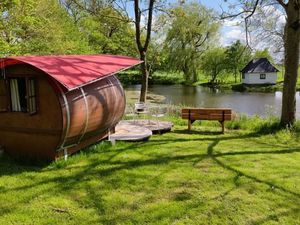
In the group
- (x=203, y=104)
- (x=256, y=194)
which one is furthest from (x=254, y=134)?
(x=203, y=104)

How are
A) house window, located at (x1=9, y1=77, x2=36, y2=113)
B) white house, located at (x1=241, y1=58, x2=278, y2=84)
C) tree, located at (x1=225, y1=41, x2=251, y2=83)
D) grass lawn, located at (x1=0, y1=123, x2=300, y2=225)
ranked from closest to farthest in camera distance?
grass lawn, located at (x1=0, y1=123, x2=300, y2=225), house window, located at (x1=9, y1=77, x2=36, y2=113), white house, located at (x1=241, y1=58, x2=278, y2=84), tree, located at (x1=225, y1=41, x2=251, y2=83)

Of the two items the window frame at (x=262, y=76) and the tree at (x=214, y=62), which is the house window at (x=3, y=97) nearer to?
the tree at (x=214, y=62)

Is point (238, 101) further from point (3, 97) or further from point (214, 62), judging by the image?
point (3, 97)

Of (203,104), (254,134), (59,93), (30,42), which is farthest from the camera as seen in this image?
(203,104)

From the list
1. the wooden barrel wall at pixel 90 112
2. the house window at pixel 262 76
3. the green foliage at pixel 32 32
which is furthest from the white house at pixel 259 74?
the wooden barrel wall at pixel 90 112

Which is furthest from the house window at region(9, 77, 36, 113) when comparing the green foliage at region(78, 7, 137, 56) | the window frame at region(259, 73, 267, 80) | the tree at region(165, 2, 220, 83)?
the window frame at region(259, 73, 267, 80)

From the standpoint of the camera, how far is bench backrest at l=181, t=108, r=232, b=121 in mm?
12070

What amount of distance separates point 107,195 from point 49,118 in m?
2.41

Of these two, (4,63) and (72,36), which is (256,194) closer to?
(4,63)

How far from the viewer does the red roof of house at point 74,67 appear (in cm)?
716

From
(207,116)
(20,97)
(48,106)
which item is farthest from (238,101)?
(48,106)

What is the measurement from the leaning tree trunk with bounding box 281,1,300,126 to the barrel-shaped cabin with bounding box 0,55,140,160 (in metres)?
6.53

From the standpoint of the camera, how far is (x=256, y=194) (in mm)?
6348

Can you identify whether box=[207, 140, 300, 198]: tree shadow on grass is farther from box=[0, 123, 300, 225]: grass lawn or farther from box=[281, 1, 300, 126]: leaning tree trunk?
box=[281, 1, 300, 126]: leaning tree trunk
